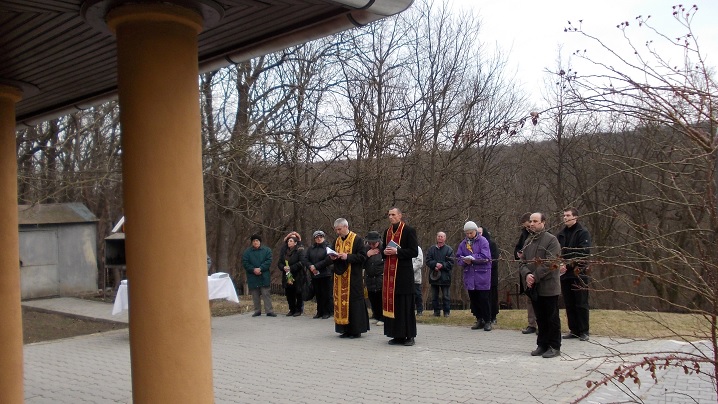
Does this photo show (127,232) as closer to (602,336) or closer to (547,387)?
(547,387)

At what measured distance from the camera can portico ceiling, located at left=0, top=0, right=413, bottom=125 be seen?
409cm

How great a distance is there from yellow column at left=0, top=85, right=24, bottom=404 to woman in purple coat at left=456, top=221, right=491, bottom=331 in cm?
715

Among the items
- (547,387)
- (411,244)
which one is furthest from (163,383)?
(411,244)

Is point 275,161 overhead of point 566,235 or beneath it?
overhead

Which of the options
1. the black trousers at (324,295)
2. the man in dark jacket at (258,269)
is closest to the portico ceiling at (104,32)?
the man in dark jacket at (258,269)

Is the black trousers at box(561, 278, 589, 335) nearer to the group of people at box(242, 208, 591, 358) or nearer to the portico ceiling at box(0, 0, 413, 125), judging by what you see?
the group of people at box(242, 208, 591, 358)

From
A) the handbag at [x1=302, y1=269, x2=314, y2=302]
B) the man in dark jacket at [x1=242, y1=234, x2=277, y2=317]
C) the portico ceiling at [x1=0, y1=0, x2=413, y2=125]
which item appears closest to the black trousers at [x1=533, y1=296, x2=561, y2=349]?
the portico ceiling at [x1=0, y1=0, x2=413, y2=125]

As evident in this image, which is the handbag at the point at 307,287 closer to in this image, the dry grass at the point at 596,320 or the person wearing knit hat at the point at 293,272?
the person wearing knit hat at the point at 293,272

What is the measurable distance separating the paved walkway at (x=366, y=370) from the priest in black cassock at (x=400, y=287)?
27cm

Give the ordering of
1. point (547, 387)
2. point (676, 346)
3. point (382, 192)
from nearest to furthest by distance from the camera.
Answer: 1. point (547, 387)
2. point (676, 346)
3. point (382, 192)

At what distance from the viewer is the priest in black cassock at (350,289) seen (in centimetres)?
1100

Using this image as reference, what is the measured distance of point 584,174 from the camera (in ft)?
84.3

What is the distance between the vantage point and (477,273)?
11445 mm

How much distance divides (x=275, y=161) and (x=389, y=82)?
4.30 meters
